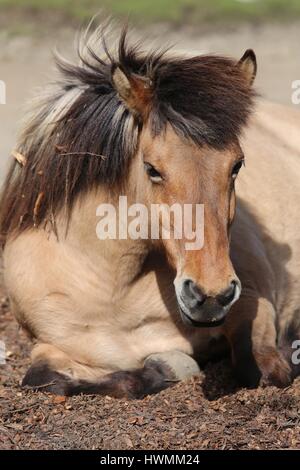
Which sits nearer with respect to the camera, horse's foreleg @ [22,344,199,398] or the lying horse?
the lying horse

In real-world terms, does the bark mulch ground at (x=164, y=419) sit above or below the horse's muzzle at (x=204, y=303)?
below

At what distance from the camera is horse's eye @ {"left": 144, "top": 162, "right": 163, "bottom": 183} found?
4285mm

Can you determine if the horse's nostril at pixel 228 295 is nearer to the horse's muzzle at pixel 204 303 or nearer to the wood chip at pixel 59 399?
the horse's muzzle at pixel 204 303

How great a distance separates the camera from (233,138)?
4.32m

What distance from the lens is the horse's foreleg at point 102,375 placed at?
4.70 m

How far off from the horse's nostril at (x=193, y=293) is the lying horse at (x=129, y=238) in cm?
1

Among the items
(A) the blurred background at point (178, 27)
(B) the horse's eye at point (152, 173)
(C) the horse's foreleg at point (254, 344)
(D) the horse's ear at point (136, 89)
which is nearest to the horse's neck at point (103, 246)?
(B) the horse's eye at point (152, 173)

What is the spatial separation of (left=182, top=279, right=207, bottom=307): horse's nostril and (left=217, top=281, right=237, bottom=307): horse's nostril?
73 mm

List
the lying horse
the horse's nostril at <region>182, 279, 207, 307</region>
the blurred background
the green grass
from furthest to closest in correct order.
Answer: the green grass → the blurred background → the lying horse → the horse's nostril at <region>182, 279, 207, 307</region>

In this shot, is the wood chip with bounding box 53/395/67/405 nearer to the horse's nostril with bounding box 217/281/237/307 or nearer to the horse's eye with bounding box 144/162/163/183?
the horse's nostril with bounding box 217/281/237/307

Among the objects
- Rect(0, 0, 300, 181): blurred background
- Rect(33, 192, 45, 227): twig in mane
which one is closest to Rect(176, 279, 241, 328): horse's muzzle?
Rect(33, 192, 45, 227): twig in mane

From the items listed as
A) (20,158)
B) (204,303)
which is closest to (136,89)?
(20,158)

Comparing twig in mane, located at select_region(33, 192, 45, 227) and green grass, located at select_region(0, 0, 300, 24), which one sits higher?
green grass, located at select_region(0, 0, 300, 24)

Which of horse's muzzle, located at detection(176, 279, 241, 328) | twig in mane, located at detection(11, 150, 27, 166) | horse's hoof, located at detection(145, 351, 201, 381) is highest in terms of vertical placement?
twig in mane, located at detection(11, 150, 27, 166)
